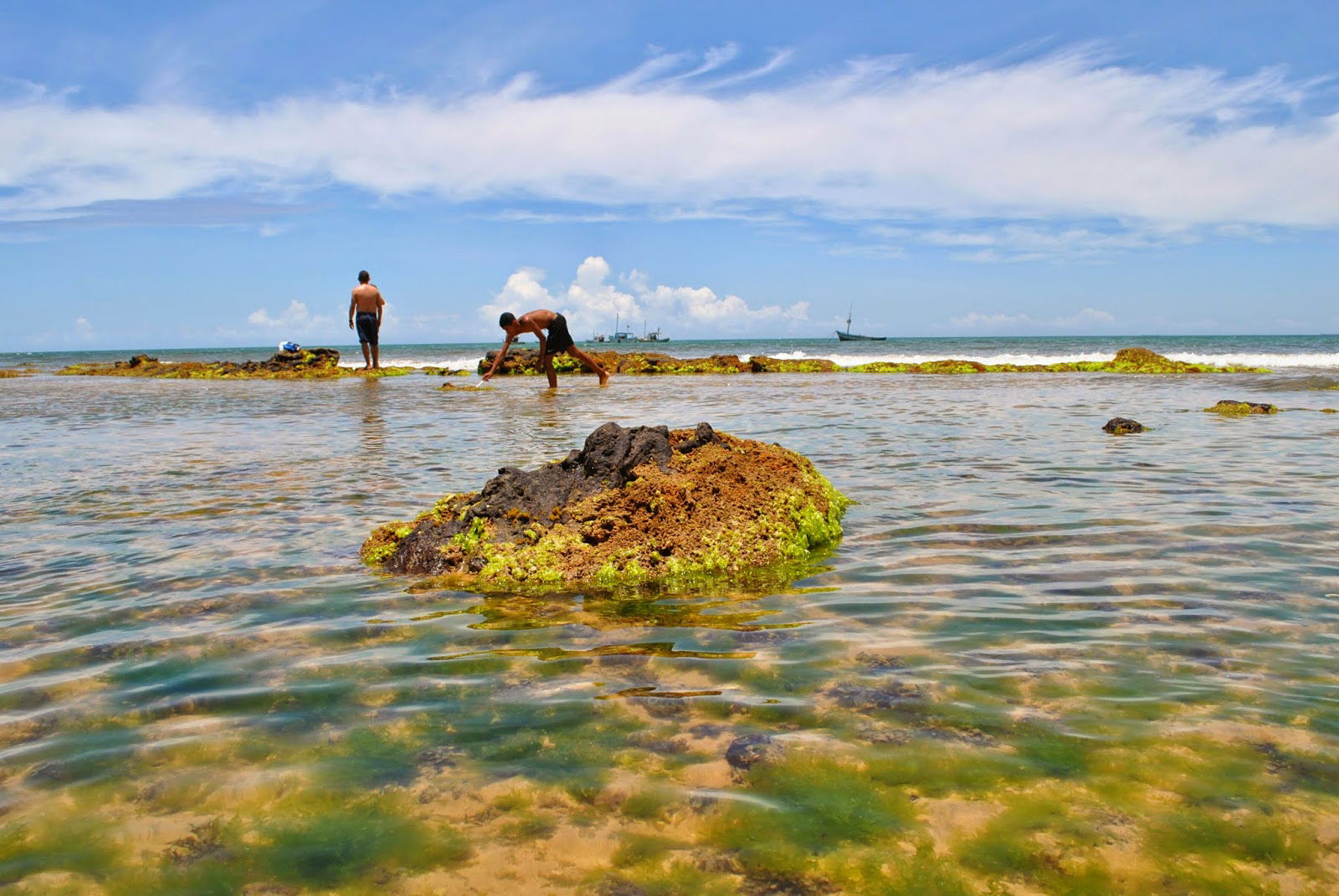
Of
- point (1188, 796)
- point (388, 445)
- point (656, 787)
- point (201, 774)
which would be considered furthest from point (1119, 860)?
point (388, 445)

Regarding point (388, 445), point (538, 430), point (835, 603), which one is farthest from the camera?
point (538, 430)

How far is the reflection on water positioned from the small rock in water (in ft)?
0.04

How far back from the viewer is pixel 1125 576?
4555mm

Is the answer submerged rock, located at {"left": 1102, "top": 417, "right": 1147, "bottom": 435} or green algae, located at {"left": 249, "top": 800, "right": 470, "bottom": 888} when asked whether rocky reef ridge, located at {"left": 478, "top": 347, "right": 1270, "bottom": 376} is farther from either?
green algae, located at {"left": 249, "top": 800, "right": 470, "bottom": 888}

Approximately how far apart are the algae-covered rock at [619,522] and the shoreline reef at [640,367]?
21.7m

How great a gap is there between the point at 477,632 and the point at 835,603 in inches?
68.4

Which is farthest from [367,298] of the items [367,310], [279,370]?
[279,370]

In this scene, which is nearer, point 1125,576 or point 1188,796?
point 1188,796

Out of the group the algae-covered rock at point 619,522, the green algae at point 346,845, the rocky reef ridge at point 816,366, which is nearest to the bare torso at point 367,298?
the rocky reef ridge at point 816,366

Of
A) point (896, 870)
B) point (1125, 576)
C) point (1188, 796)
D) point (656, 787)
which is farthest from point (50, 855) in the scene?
point (1125, 576)

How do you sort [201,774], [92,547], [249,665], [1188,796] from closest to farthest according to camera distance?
[1188,796] → [201,774] → [249,665] → [92,547]

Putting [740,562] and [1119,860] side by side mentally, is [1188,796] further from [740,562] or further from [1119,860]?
[740,562]

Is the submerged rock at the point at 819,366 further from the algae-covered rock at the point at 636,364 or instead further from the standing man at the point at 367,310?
the standing man at the point at 367,310

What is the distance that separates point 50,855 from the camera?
7.32 ft
